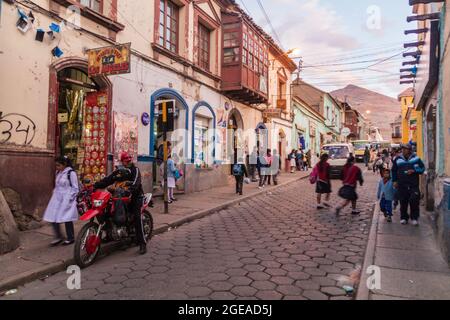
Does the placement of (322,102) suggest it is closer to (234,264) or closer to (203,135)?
(203,135)

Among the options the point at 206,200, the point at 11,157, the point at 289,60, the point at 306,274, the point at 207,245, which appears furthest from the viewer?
the point at 289,60

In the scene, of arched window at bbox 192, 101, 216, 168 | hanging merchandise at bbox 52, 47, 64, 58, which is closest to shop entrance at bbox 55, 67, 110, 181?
hanging merchandise at bbox 52, 47, 64, 58

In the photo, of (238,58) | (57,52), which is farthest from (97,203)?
(238,58)

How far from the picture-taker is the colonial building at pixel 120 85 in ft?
22.8

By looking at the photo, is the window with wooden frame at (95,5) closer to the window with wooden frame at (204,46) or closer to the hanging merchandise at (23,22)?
the hanging merchandise at (23,22)

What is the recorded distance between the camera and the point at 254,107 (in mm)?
19406

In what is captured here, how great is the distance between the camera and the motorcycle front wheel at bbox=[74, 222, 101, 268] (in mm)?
4778

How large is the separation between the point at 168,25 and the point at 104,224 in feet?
30.2

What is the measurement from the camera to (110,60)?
791cm

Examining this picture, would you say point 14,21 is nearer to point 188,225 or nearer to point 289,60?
point 188,225

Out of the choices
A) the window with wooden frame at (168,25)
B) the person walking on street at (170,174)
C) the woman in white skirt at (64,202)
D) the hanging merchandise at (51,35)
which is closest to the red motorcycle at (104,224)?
the woman in white skirt at (64,202)

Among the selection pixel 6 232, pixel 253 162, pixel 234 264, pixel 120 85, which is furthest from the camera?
pixel 253 162

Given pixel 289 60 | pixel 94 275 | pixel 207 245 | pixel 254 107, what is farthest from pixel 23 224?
pixel 289 60
